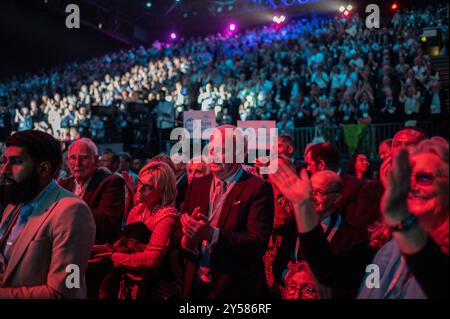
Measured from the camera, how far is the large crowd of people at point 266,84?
1030cm

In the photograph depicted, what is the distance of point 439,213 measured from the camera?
5.10ft

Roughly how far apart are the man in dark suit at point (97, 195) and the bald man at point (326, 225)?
1160 millimetres

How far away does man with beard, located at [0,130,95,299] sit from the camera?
2.08 meters

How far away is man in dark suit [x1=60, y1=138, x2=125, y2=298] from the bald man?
45.7 inches

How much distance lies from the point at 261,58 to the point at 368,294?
13563mm

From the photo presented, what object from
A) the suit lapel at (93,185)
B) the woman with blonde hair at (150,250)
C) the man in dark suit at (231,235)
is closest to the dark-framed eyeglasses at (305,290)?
the man in dark suit at (231,235)

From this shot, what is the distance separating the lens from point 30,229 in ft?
7.00

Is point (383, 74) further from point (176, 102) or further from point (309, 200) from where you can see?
point (309, 200)

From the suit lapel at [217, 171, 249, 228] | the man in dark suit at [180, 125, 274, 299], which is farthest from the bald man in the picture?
the suit lapel at [217, 171, 249, 228]

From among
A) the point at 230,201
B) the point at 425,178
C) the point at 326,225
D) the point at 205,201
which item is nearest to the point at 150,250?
the point at 205,201

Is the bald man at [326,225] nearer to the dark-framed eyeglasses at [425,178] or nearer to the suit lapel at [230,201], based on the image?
the suit lapel at [230,201]

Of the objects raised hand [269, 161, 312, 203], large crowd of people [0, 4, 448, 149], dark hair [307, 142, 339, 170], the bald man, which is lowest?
the bald man

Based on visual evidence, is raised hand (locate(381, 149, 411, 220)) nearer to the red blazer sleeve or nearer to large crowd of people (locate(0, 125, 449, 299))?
large crowd of people (locate(0, 125, 449, 299))

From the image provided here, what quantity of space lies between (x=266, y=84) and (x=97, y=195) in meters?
9.67
